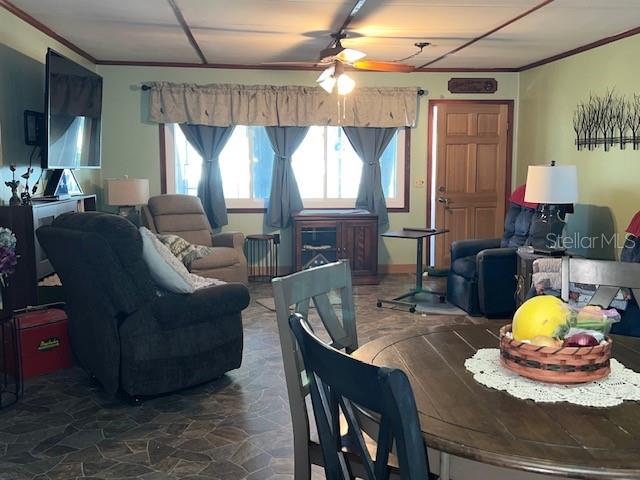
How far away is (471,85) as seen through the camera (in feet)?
23.7

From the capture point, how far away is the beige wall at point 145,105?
6816mm

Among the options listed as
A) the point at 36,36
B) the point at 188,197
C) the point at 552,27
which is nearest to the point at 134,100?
the point at 188,197

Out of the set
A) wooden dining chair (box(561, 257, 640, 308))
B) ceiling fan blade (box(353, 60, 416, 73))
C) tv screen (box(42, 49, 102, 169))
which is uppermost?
ceiling fan blade (box(353, 60, 416, 73))

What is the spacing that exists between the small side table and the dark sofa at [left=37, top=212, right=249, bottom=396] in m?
3.50

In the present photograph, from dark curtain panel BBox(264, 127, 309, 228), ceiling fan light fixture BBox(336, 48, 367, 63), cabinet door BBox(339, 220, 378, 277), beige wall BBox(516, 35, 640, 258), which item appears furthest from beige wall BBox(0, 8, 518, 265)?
ceiling fan light fixture BBox(336, 48, 367, 63)

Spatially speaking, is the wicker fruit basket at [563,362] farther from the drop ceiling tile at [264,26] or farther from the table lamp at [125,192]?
the table lamp at [125,192]

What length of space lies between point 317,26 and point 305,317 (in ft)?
12.1

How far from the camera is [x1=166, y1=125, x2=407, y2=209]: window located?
23.2 feet

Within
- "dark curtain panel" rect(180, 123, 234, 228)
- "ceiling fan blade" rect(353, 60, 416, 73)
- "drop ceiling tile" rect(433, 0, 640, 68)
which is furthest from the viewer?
"dark curtain panel" rect(180, 123, 234, 228)

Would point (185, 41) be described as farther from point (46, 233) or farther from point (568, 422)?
point (568, 422)

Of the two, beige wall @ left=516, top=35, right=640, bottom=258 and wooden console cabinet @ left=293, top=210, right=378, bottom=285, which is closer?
beige wall @ left=516, top=35, right=640, bottom=258

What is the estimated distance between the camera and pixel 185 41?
218 inches

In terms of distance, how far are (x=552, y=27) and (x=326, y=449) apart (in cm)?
459

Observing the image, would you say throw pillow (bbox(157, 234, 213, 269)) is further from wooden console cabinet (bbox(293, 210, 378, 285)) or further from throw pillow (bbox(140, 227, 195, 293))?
throw pillow (bbox(140, 227, 195, 293))
